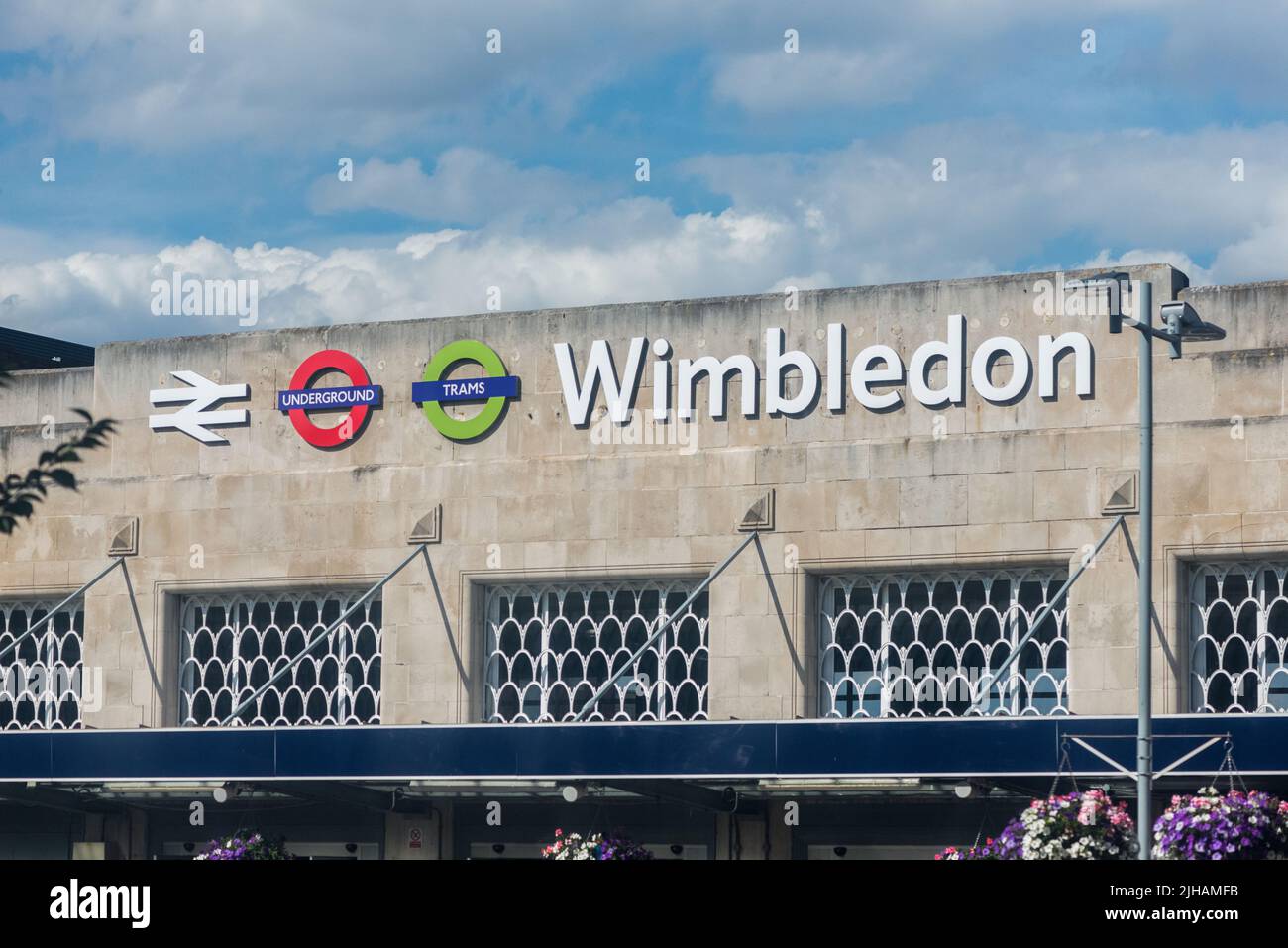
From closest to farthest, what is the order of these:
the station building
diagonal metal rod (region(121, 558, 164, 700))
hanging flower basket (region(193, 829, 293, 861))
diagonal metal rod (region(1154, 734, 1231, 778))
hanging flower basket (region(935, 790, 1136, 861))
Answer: hanging flower basket (region(935, 790, 1136, 861)) < diagonal metal rod (region(1154, 734, 1231, 778)) < the station building < hanging flower basket (region(193, 829, 293, 861)) < diagonal metal rod (region(121, 558, 164, 700))

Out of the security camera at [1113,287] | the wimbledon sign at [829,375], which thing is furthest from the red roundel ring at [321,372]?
the security camera at [1113,287]

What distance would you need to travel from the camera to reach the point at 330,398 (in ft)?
105

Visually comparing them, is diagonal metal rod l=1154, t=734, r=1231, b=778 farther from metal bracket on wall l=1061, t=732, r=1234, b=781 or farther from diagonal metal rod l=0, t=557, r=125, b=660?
diagonal metal rod l=0, t=557, r=125, b=660

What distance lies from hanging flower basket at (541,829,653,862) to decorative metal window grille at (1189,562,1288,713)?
7.34m

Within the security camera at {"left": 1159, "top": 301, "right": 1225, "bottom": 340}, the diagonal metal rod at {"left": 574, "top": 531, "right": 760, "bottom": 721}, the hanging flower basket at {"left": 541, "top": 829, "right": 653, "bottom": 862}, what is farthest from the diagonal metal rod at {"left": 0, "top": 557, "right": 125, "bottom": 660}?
the security camera at {"left": 1159, "top": 301, "right": 1225, "bottom": 340}

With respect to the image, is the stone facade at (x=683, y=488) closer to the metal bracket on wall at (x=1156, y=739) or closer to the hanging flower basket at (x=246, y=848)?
the metal bracket on wall at (x=1156, y=739)

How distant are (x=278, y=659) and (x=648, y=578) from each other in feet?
19.2

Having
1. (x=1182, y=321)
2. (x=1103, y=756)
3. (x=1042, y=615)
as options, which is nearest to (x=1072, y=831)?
(x=1103, y=756)

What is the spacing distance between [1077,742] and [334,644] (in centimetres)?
1166

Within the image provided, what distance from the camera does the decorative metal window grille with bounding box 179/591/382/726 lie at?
103 ft

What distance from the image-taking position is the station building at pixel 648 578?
26.9m
